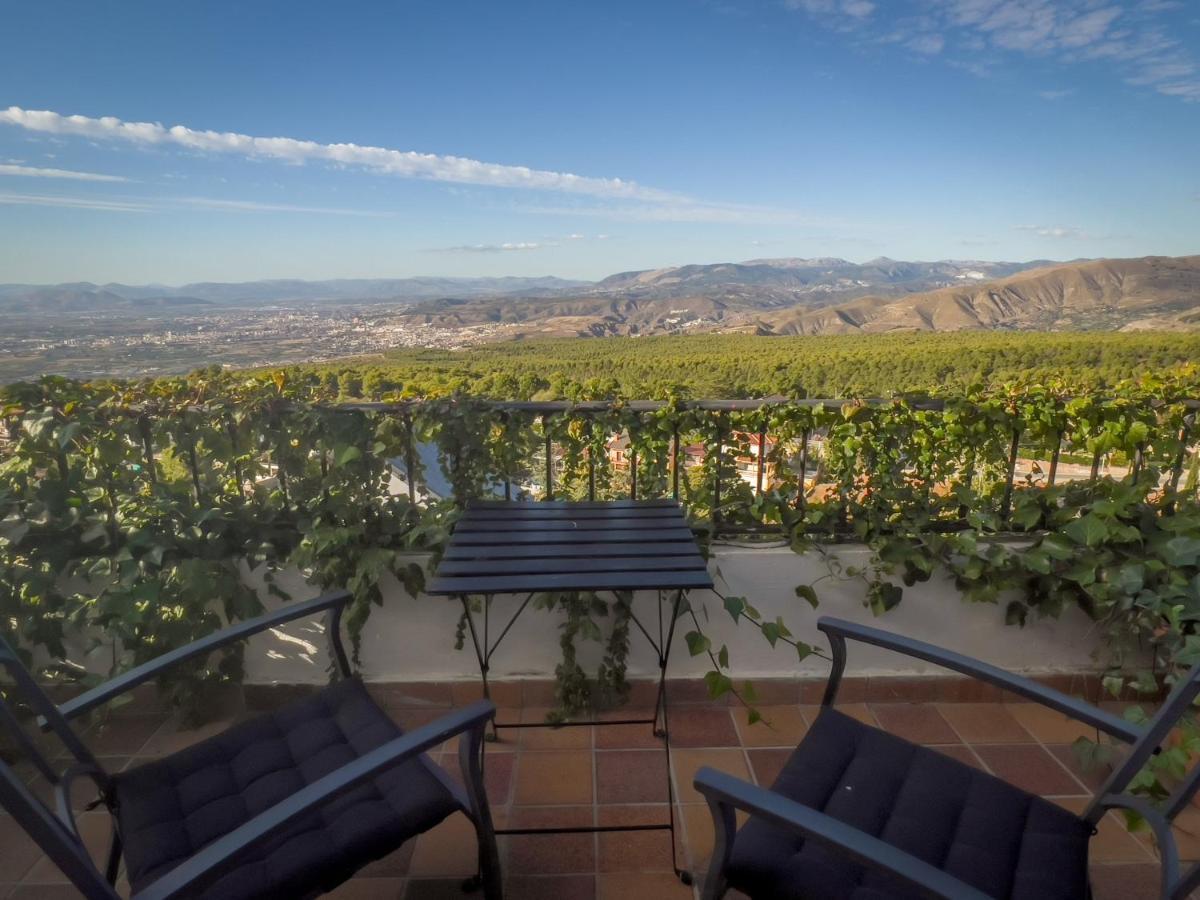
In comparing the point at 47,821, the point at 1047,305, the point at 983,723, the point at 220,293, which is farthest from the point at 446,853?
the point at 1047,305

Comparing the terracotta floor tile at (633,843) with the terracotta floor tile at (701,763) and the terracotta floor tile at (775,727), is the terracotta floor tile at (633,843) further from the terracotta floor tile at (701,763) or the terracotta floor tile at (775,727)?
the terracotta floor tile at (775,727)

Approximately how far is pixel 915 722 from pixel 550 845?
137cm

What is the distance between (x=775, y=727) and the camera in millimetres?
2273

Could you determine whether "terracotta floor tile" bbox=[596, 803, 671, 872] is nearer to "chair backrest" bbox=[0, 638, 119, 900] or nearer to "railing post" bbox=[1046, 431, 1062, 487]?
"chair backrest" bbox=[0, 638, 119, 900]

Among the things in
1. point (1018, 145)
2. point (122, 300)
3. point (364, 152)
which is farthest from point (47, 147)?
point (1018, 145)

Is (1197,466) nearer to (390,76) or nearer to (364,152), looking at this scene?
(390,76)

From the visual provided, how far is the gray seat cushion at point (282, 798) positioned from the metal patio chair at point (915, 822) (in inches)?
23.5

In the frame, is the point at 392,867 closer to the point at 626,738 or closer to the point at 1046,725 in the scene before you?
the point at 626,738

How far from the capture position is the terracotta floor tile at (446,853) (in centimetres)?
168

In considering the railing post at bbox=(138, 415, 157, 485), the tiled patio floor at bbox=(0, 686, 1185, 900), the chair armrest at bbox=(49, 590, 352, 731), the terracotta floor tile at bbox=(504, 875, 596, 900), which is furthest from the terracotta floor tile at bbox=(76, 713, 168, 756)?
the terracotta floor tile at bbox=(504, 875, 596, 900)

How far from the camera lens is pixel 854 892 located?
1.06 metres

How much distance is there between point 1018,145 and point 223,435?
13.4m

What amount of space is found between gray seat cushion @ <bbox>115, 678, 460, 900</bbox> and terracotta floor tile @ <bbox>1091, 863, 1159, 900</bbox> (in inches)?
64.3

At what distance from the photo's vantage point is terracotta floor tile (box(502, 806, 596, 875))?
169 centimetres
